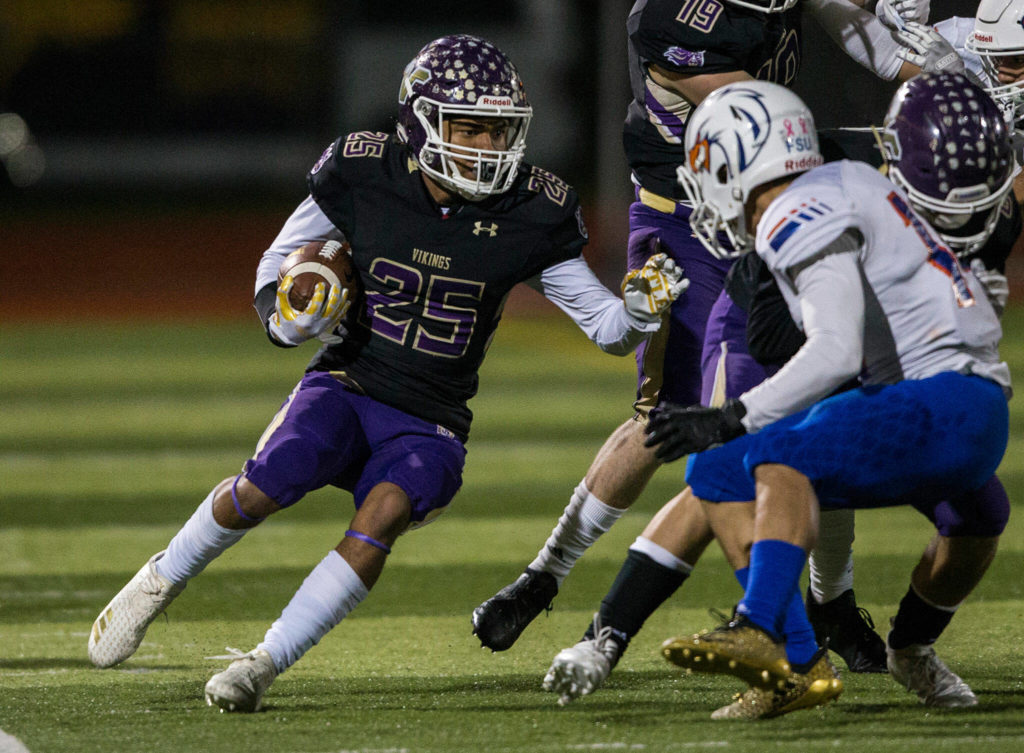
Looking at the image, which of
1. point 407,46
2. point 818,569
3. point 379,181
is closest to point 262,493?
point 379,181

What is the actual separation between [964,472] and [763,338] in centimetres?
52

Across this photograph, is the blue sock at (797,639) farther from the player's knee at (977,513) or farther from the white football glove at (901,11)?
the white football glove at (901,11)

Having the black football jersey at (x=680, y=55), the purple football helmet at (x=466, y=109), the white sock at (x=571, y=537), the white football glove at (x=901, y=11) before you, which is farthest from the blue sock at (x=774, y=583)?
the white football glove at (x=901, y=11)

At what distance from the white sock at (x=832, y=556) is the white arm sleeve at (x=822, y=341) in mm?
995

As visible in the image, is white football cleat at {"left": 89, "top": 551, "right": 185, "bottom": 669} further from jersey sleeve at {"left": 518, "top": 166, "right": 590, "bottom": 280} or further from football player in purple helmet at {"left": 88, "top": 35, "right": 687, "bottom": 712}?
jersey sleeve at {"left": 518, "top": 166, "right": 590, "bottom": 280}

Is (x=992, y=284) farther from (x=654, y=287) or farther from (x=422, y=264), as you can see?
(x=422, y=264)

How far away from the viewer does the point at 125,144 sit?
1942cm

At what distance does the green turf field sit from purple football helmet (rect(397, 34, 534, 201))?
127 centimetres

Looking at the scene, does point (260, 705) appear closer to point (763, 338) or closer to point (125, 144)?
point (763, 338)

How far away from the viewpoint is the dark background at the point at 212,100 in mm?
18906

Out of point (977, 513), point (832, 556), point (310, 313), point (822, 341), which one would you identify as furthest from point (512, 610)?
point (822, 341)

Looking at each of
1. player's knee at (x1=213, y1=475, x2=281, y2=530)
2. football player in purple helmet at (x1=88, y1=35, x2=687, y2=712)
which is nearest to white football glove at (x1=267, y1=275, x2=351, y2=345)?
football player in purple helmet at (x1=88, y1=35, x2=687, y2=712)

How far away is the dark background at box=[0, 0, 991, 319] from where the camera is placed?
62.0 feet

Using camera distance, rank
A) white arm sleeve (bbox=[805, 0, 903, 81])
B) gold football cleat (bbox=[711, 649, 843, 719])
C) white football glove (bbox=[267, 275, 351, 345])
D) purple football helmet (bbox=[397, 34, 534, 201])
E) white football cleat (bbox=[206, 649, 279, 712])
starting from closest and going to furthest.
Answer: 1. gold football cleat (bbox=[711, 649, 843, 719])
2. white football cleat (bbox=[206, 649, 279, 712])
3. white football glove (bbox=[267, 275, 351, 345])
4. purple football helmet (bbox=[397, 34, 534, 201])
5. white arm sleeve (bbox=[805, 0, 903, 81])
